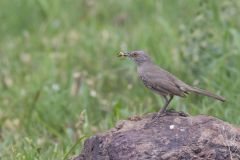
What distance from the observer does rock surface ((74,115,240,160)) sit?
15.5 feet

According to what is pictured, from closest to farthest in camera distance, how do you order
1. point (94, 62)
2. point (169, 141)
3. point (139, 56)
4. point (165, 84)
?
point (169, 141) < point (165, 84) < point (139, 56) < point (94, 62)

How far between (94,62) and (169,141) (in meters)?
4.40

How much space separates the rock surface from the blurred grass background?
0.92 m

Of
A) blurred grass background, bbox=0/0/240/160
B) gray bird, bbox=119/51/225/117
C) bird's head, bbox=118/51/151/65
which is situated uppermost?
bird's head, bbox=118/51/151/65

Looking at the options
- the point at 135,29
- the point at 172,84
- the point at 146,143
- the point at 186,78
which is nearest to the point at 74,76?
the point at 186,78

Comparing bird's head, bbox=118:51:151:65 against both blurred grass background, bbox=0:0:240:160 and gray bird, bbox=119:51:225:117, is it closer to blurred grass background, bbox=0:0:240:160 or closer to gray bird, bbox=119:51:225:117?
gray bird, bbox=119:51:225:117

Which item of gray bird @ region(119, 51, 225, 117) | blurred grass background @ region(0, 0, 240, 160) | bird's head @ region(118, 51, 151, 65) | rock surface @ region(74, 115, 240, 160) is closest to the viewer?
rock surface @ region(74, 115, 240, 160)

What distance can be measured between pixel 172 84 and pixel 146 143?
2.72 feet

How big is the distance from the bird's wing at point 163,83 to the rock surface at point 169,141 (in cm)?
41

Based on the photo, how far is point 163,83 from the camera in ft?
18.2

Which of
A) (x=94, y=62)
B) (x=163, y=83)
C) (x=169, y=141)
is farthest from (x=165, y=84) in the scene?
(x=94, y=62)

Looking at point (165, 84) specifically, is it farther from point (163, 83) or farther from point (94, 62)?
point (94, 62)

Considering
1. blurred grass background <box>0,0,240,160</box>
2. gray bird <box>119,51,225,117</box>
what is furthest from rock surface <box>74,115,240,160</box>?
blurred grass background <box>0,0,240,160</box>

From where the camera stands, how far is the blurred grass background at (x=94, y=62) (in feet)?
23.9
